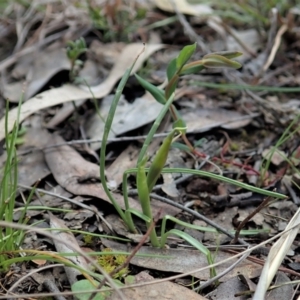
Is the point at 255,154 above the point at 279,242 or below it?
below

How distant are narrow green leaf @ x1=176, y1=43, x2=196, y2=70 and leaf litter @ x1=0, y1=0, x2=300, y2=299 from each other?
36cm

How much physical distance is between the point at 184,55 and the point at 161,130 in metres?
0.50

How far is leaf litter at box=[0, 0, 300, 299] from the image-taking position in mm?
1260

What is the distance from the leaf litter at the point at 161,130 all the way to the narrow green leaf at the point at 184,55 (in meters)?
0.36

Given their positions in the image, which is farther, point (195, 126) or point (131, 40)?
point (131, 40)

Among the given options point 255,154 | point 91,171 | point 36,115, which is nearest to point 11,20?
point 36,115

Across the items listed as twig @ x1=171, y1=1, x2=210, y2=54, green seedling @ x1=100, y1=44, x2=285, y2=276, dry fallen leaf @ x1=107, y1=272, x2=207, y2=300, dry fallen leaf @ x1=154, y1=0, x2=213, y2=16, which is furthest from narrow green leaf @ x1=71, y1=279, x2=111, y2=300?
dry fallen leaf @ x1=154, y1=0, x2=213, y2=16

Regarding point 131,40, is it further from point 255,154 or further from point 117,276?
point 117,276

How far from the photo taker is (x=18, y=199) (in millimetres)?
1448

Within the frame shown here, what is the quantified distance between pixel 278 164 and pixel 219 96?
496 millimetres

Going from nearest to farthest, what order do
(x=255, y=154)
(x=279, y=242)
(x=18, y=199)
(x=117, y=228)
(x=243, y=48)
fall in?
(x=279, y=242), (x=117, y=228), (x=18, y=199), (x=255, y=154), (x=243, y=48)

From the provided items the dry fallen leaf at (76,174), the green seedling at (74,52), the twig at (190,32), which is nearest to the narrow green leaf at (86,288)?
the dry fallen leaf at (76,174)

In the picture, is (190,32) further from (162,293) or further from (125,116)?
(162,293)

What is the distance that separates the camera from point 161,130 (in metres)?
1.77
